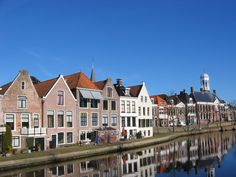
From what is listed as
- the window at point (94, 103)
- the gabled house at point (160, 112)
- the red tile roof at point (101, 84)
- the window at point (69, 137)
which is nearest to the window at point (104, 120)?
the window at point (94, 103)

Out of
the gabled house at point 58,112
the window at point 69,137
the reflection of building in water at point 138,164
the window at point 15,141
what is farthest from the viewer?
the window at point 69,137

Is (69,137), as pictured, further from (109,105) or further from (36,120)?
(109,105)

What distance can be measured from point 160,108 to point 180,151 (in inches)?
1737

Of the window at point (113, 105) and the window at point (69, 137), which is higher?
the window at point (113, 105)

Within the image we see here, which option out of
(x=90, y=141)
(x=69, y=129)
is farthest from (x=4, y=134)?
(x=90, y=141)

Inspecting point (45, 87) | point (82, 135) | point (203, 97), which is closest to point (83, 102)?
point (82, 135)

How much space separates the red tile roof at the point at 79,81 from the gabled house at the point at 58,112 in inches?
116

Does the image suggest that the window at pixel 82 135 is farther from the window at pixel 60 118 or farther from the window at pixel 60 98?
the window at pixel 60 98

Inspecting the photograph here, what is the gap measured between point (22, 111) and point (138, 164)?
1721cm

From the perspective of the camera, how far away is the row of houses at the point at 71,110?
4391 centimetres

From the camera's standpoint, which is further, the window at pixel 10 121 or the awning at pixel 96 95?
the awning at pixel 96 95

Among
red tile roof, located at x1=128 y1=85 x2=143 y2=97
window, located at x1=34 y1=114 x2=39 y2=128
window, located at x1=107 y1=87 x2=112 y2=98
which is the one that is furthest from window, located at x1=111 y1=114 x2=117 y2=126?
window, located at x1=34 y1=114 x2=39 y2=128

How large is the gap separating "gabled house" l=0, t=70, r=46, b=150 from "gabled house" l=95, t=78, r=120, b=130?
47.7 feet

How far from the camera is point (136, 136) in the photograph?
63.2 metres
